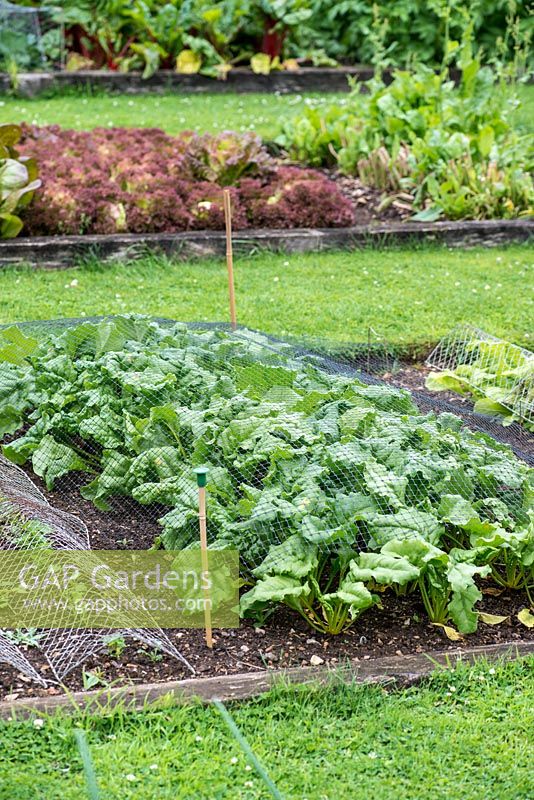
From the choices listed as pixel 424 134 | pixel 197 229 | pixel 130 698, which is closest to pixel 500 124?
pixel 424 134

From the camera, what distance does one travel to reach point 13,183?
6.67 meters

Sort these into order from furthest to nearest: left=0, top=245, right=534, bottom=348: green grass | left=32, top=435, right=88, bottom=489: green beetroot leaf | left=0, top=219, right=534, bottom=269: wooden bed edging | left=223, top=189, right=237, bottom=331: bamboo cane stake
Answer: left=0, top=219, right=534, bottom=269: wooden bed edging < left=0, top=245, right=534, bottom=348: green grass < left=223, top=189, right=237, bottom=331: bamboo cane stake < left=32, top=435, right=88, bottom=489: green beetroot leaf

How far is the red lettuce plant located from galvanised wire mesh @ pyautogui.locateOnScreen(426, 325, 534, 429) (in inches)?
83.6

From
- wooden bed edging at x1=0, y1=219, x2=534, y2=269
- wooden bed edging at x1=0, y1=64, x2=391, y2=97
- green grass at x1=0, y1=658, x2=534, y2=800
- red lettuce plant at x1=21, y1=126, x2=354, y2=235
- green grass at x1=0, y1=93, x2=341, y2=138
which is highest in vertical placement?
wooden bed edging at x1=0, y1=64, x2=391, y2=97

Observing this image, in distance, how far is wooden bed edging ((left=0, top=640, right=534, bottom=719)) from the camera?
2.84 metres

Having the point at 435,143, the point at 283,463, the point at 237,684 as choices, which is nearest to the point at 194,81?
the point at 435,143

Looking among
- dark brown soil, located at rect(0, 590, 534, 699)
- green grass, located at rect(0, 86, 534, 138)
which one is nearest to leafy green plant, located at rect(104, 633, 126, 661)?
dark brown soil, located at rect(0, 590, 534, 699)

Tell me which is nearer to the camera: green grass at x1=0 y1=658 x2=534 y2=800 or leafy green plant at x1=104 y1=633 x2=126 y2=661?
green grass at x1=0 y1=658 x2=534 y2=800

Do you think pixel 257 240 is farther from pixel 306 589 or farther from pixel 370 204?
pixel 306 589

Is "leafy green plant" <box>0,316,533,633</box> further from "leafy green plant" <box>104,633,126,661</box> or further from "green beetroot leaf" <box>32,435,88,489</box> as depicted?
"leafy green plant" <box>104,633,126,661</box>

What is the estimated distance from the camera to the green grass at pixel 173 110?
10.1 meters

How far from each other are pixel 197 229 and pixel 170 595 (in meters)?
4.25

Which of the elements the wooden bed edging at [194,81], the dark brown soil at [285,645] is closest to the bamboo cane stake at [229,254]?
the dark brown soil at [285,645]

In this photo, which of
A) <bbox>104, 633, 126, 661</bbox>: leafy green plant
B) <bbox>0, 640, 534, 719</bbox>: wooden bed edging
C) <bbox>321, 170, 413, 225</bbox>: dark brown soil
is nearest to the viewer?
<bbox>0, 640, 534, 719</bbox>: wooden bed edging
